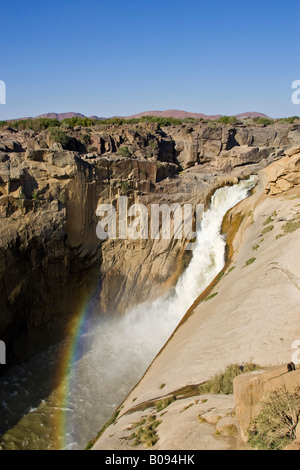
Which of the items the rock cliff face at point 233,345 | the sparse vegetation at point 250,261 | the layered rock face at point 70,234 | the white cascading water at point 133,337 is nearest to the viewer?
the rock cliff face at point 233,345

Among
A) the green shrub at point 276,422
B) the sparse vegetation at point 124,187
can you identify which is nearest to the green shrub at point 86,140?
the sparse vegetation at point 124,187

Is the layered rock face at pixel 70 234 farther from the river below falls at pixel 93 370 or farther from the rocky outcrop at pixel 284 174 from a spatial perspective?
the rocky outcrop at pixel 284 174

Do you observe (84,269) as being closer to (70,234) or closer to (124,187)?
(70,234)

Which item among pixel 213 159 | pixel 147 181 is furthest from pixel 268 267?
pixel 213 159

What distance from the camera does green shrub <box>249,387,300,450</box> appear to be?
4902mm

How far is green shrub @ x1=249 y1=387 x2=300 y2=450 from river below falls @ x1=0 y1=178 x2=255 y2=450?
8740mm

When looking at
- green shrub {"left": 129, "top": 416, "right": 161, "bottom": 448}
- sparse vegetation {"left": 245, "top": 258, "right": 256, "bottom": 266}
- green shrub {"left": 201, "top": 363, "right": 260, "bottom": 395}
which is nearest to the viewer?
green shrub {"left": 129, "top": 416, "right": 161, "bottom": 448}

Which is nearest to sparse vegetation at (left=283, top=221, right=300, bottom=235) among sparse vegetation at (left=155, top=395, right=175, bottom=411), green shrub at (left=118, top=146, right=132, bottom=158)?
sparse vegetation at (left=155, top=395, right=175, bottom=411)

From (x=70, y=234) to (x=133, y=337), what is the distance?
671 centimetres

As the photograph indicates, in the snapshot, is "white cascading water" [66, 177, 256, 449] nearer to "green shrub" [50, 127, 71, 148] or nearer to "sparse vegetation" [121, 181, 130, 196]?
"sparse vegetation" [121, 181, 130, 196]

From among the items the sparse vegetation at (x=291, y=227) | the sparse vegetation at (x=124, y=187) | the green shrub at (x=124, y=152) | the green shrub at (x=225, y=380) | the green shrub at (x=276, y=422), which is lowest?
the green shrub at (x=225, y=380)

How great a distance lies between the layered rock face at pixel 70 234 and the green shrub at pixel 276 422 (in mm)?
13262

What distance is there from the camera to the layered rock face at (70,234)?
15930 mm

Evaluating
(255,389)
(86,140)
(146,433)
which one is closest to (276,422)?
(255,389)
